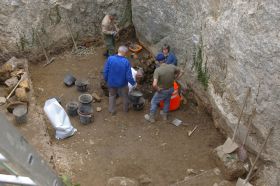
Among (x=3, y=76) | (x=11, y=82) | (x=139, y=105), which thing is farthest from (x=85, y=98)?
(x=3, y=76)

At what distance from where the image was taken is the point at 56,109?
332 inches

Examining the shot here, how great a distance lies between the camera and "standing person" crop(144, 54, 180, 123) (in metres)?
7.97

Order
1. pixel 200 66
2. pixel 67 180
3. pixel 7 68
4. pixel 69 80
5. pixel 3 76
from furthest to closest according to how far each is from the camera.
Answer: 1. pixel 69 80
2. pixel 7 68
3. pixel 3 76
4. pixel 200 66
5. pixel 67 180

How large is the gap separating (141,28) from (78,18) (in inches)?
64.5

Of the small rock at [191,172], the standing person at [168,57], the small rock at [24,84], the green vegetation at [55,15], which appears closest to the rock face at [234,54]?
the standing person at [168,57]

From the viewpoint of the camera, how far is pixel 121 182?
718cm

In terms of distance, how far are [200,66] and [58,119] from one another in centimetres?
311

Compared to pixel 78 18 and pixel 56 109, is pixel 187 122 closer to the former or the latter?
pixel 56 109

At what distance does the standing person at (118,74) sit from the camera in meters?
8.11

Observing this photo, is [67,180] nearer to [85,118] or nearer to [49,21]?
[85,118]

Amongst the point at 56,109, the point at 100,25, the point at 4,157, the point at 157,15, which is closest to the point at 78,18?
the point at 100,25

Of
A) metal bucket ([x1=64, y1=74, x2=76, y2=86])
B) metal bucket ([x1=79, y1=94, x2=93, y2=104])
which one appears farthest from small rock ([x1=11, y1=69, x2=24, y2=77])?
metal bucket ([x1=79, y1=94, x2=93, y2=104])

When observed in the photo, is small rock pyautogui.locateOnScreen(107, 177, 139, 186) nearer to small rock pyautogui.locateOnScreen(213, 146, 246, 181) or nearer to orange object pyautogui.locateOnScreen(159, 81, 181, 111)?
small rock pyautogui.locateOnScreen(213, 146, 246, 181)

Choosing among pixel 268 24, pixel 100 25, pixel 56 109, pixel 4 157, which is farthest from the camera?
pixel 100 25
